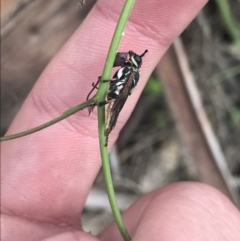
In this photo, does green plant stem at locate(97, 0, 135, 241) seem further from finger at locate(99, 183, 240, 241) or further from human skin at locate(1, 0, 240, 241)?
human skin at locate(1, 0, 240, 241)

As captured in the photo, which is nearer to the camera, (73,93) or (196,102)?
(73,93)

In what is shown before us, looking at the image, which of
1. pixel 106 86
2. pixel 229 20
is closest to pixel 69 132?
pixel 106 86

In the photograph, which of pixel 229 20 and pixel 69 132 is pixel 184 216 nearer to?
pixel 69 132

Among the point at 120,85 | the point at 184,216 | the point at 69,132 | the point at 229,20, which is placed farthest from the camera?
the point at 229,20

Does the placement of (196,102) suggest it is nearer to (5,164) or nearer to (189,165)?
(189,165)

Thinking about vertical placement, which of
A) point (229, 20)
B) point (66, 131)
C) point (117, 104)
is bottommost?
point (66, 131)

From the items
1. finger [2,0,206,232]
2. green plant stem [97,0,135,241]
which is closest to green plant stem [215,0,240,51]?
finger [2,0,206,232]

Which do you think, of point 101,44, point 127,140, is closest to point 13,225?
point 101,44
